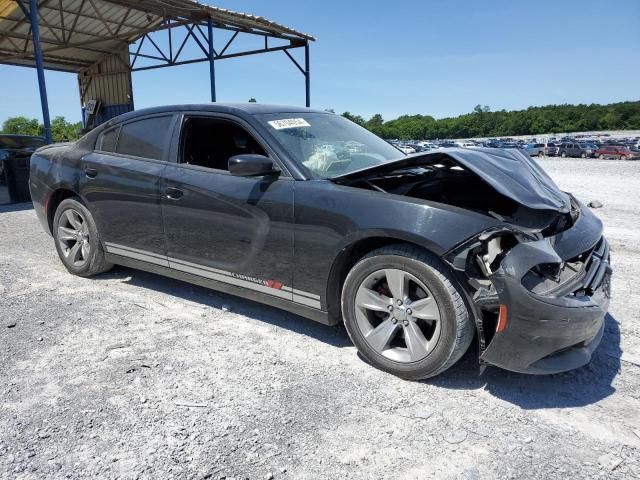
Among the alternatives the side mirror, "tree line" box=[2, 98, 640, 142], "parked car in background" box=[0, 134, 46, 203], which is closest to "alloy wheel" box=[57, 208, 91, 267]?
the side mirror

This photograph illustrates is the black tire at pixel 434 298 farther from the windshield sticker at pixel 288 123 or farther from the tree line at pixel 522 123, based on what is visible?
the tree line at pixel 522 123

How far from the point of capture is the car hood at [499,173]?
2520 millimetres

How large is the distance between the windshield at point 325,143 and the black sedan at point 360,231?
0.01 meters

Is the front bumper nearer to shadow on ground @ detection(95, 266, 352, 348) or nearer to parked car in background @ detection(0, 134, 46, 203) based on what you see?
shadow on ground @ detection(95, 266, 352, 348)

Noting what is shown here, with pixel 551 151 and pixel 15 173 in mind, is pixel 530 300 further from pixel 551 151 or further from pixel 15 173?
pixel 551 151

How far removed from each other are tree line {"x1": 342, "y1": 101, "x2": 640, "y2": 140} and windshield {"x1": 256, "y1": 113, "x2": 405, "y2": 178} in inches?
3803

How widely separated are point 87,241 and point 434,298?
3314mm

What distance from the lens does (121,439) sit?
6.88 ft

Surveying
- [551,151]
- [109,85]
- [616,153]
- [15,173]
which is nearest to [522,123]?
[551,151]

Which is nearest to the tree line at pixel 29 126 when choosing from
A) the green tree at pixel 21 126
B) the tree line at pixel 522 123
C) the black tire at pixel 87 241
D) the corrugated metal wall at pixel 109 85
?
the green tree at pixel 21 126

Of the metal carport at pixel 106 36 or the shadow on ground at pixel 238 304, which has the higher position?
the metal carport at pixel 106 36

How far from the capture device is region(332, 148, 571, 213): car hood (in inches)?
99.2

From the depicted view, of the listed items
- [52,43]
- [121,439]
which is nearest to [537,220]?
[121,439]

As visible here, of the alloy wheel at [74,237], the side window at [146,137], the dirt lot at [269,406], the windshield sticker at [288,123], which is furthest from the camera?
the alloy wheel at [74,237]
